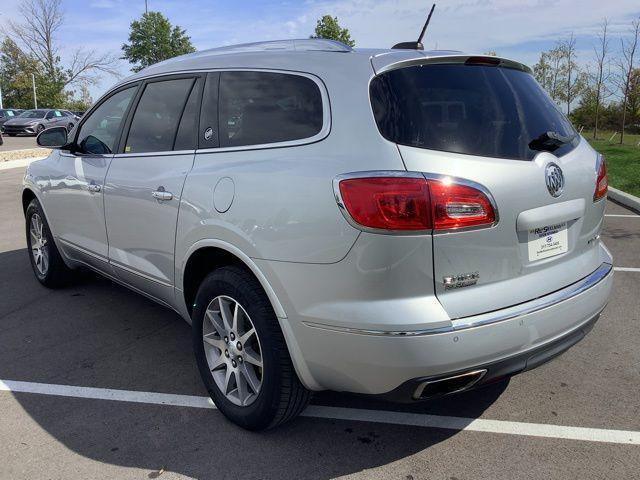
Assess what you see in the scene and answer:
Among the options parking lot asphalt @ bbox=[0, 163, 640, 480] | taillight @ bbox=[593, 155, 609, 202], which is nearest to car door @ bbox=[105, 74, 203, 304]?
parking lot asphalt @ bbox=[0, 163, 640, 480]

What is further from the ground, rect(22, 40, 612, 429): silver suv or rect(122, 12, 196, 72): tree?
rect(122, 12, 196, 72): tree

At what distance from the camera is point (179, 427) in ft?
9.73

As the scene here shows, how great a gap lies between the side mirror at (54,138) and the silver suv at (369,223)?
1.65 metres

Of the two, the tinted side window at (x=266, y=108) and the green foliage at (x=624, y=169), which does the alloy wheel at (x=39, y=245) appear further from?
the green foliage at (x=624, y=169)

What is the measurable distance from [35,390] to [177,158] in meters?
1.62

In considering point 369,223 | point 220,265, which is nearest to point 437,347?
point 369,223

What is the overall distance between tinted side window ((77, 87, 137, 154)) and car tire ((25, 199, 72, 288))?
104cm

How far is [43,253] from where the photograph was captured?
518cm

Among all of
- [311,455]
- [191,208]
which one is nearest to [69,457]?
[311,455]

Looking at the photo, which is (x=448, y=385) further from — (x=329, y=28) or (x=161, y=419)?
(x=329, y=28)

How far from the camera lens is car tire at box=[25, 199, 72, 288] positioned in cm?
500

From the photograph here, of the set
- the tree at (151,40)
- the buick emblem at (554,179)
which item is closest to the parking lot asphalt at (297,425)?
the buick emblem at (554,179)

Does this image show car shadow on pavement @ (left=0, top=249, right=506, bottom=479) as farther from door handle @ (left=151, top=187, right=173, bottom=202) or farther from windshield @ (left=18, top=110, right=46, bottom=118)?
windshield @ (left=18, top=110, right=46, bottom=118)

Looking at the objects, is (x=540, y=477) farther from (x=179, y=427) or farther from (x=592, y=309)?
(x=179, y=427)
